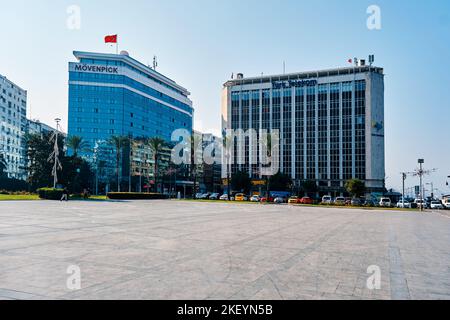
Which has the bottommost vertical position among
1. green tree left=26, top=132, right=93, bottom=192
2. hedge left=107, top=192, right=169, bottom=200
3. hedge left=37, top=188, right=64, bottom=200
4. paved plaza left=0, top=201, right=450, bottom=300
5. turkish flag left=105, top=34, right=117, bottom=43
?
hedge left=107, top=192, right=169, bottom=200

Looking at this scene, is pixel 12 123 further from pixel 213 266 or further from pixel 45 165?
pixel 213 266

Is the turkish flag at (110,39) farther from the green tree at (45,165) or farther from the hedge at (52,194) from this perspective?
the hedge at (52,194)

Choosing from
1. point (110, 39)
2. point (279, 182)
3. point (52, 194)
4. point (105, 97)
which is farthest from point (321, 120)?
point (52, 194)

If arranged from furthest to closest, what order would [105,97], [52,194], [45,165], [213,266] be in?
[105,97] < [45,165] < [52,194] < [213,266]

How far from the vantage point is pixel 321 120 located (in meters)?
106

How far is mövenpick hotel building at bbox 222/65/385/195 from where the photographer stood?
101 m

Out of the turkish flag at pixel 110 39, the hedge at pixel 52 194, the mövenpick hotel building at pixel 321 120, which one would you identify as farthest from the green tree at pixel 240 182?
the hedge at pixel 52 194

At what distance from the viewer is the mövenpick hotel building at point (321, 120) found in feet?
331

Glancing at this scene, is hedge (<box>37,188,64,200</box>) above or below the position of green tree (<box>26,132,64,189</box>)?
below

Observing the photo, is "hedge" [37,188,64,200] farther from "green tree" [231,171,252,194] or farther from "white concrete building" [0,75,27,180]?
"white concrete building" [0,75,27,180]

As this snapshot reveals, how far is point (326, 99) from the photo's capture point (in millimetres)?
105375

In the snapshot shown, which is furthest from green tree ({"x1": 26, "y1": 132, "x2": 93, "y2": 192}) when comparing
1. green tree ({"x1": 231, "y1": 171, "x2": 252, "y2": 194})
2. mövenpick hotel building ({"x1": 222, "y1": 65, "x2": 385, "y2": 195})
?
mövenpick hotel building ({"x1": 222, "y1": 65, "x2": 385, "y2": 195})
